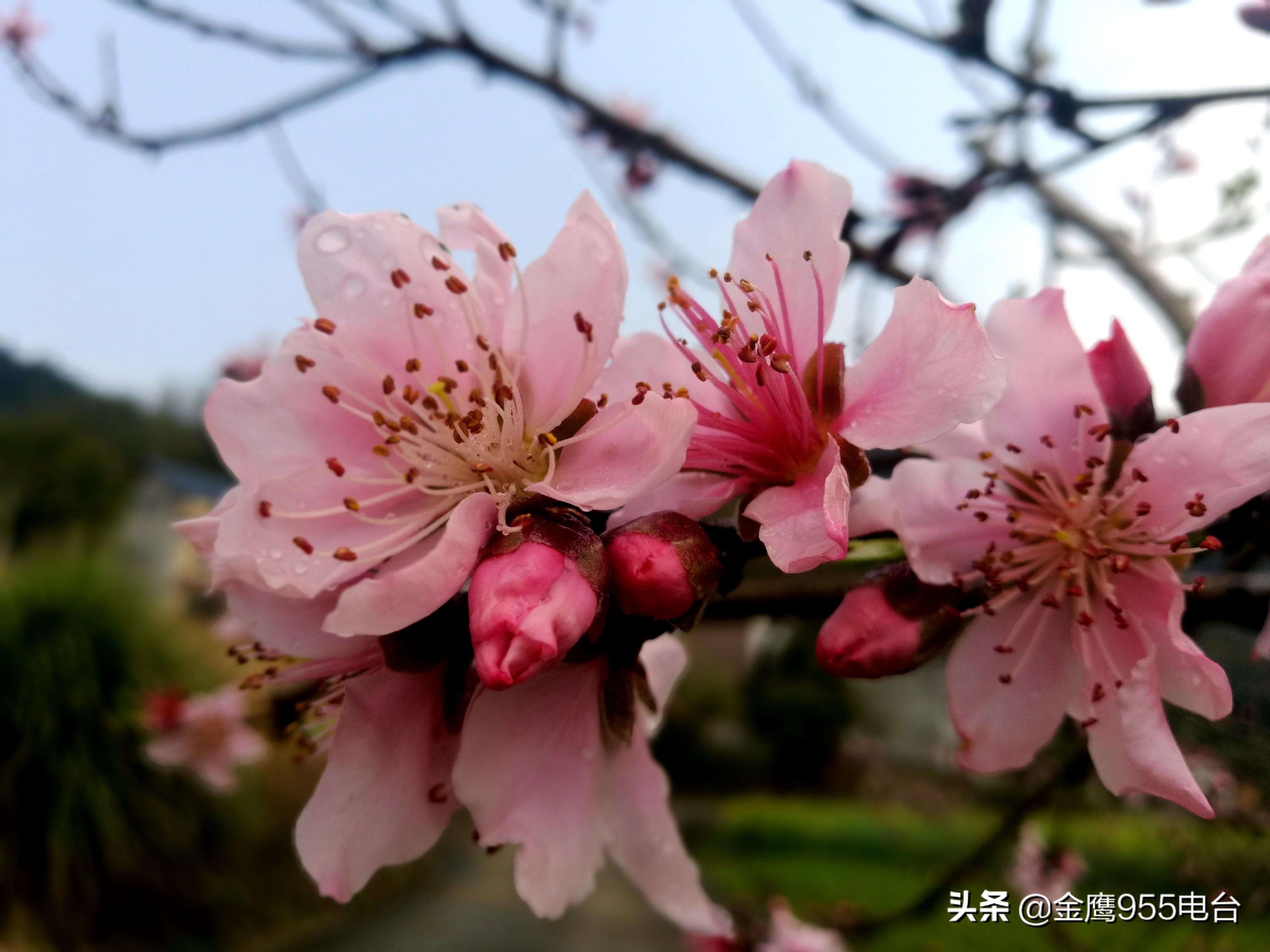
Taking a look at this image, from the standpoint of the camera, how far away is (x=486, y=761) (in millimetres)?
289

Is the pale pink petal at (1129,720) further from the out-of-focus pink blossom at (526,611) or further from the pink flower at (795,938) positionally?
the pink flower at (795,938)

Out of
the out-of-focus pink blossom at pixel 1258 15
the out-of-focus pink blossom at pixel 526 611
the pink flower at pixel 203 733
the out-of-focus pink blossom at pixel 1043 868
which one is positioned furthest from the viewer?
the pink flower at pixel 203 733

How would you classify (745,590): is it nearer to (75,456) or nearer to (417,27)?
(417,27)

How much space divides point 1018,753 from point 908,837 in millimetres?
4005

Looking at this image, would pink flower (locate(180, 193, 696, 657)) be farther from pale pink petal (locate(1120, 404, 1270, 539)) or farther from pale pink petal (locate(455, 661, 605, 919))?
pale pink petal (locate(1120, 404, 1270, 539))

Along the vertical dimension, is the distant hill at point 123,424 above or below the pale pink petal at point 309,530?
below

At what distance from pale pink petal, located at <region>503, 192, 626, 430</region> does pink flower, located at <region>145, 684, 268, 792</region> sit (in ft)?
5.35

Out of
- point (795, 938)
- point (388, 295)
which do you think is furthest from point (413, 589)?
point (795, 938)

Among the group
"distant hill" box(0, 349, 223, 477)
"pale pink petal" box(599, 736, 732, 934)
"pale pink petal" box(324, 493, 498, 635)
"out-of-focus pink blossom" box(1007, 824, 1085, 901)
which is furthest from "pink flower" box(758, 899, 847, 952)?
"distant hill" box(0, 349, 223, 477)

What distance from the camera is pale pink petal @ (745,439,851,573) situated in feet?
0.79

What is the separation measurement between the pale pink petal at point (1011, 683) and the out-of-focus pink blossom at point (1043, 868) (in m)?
1.21

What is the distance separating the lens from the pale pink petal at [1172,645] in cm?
27

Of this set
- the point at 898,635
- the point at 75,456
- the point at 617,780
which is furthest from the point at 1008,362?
the point at 75,456

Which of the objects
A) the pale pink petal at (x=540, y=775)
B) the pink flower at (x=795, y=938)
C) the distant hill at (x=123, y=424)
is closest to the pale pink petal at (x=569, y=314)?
the pale pink petal at (x=540, y=775)
